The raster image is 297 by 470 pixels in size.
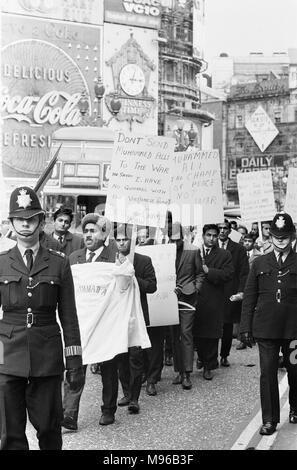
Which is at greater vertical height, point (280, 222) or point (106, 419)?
point (280, 222)

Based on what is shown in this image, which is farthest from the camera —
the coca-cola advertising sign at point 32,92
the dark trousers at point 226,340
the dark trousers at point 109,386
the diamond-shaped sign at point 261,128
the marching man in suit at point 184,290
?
the diamond-shaped sign at point 261,128

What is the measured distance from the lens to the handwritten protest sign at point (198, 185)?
9.76 m

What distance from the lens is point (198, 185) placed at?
995cm

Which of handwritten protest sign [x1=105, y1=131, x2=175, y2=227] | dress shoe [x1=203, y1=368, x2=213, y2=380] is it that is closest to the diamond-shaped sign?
dress shoe [x1=203, y1=368, x2=213, y2=380]

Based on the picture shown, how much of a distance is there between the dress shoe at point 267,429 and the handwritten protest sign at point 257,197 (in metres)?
5.09

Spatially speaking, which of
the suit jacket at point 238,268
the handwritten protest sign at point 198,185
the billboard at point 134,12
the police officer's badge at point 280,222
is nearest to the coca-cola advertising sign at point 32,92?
the billboard at point 134,12

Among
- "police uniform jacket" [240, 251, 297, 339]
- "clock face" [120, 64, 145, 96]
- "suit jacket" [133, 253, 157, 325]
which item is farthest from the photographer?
"clock face" [120, 64, 145, 96]

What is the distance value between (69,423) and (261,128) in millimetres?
82708

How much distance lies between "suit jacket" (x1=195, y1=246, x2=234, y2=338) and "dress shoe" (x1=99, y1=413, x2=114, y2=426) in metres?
2.58

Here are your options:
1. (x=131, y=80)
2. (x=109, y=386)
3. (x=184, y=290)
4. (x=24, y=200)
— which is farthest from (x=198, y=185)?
(x=131, y=80)

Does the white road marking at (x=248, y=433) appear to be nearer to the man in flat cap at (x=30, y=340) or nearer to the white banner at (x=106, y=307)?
the white banner at (x=106, y=307)

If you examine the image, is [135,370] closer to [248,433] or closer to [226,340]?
[248,433]

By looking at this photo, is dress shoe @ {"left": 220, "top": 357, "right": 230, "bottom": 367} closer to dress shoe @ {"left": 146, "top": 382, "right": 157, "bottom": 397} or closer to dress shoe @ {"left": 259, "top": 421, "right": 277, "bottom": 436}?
dress shoe @ {"left": 146, "top": 382, "right": 157, "bottom": 397}

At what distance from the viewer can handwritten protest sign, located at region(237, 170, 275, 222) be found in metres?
11.4
